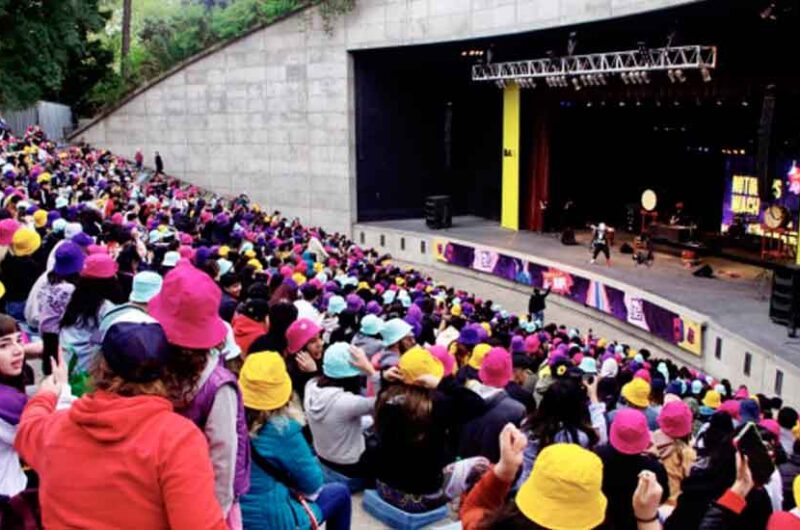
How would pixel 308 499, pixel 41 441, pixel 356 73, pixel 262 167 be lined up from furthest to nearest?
1. pixel 262 167
2. pixel 356 73
3. pixel 308 499
4. pixel 41 441

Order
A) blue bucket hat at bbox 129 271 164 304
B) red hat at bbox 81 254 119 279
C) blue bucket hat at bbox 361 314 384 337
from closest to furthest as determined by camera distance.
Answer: blue bucket hat at bbox 129 271 164 304 → red hat at bbox 81 254 119 279 → blue bucket hat at bbox 361 314 384 337

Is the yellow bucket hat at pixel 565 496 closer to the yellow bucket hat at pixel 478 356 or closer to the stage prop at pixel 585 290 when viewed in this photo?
the yellow bucket hat at pixel 478 356

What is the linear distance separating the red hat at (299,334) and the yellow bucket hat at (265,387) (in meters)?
1.55

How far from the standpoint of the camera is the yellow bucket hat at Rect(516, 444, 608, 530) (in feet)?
8.77

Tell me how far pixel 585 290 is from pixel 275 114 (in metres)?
14.1

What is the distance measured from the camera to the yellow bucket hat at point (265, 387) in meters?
3.67

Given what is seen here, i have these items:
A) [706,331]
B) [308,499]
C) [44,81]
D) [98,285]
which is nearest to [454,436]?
[308,499]

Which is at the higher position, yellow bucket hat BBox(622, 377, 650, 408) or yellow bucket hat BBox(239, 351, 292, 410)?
yellow bucket hat BBox(239, 351, 292, 410)

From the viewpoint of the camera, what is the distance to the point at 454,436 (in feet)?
17.6

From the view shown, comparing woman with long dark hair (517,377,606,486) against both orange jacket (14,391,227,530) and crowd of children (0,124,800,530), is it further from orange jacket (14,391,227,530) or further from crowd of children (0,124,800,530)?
orange jacket (14,391,227,530)

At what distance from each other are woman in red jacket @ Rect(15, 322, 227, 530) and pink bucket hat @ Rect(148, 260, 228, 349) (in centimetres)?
34

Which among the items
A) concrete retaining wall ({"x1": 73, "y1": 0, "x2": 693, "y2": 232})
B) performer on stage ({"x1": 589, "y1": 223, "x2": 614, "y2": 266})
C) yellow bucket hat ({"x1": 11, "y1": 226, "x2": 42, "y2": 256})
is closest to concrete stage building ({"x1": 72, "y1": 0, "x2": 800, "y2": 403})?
concrete retaining wall ({"x1": 73, "y1": 0, "x2": 693, "y2": 232})

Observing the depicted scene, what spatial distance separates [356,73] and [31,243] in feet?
71.4

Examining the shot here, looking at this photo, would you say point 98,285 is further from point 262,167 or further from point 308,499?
point 262,167
